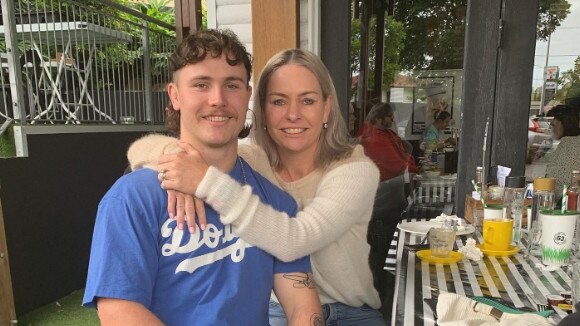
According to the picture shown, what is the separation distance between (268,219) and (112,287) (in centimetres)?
46

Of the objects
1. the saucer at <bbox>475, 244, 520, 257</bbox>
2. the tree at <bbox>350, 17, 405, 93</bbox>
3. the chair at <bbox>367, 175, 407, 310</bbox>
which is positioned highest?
the tree at <bbox>350, 17, 405, 93</bbox>

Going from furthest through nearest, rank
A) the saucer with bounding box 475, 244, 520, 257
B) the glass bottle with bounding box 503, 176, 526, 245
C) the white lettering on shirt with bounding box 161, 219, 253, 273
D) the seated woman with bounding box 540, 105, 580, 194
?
the seated woman with bounding box 540, 105, 580, 194 < the glass bottle with bounding box 503, 176, 526, 245 < the saucer with bounding box 475, 244, 520, 257 < the white lettering on shirt with bounding box 161, 219, 253, 273

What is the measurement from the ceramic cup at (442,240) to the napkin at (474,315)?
598 millimetres

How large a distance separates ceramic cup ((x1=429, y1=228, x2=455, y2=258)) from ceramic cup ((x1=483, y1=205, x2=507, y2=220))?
0.41 meters

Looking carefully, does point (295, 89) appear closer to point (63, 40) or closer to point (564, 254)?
point (564, 254)

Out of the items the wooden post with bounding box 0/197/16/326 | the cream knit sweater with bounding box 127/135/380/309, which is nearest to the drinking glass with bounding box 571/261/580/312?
the cream knit sweater with bounding box 127/135/380/309

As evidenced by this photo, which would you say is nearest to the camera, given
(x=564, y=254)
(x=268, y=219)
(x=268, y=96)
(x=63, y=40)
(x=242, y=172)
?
(x=268, y=219)

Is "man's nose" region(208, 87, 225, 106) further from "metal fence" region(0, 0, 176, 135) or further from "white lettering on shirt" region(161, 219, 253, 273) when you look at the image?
"metal fence" region(0, 0, 176, 135)

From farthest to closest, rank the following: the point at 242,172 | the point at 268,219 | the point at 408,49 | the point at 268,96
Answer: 1. the point at 408,49
2. the point at 268,96
3. the point at 242,172
4. the point at 268,219

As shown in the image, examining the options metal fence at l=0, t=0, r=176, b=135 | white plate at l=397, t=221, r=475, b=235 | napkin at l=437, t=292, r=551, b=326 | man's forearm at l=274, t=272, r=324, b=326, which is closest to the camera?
napkin at l=437, t=292, r=551, b=326

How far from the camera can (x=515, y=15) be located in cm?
270

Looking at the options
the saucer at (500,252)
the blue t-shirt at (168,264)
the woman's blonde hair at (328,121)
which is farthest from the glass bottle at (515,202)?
the blue t-shirt at (168,264)

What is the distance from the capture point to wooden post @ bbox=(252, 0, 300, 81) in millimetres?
3055

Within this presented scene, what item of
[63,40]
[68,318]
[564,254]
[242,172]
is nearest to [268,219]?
[242,172]
